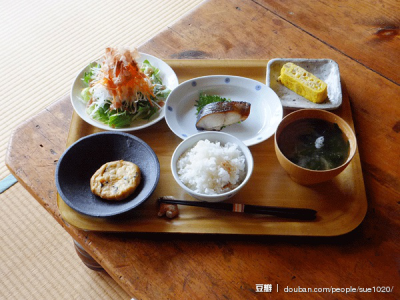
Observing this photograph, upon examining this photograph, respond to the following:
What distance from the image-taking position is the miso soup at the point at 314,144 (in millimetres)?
1237

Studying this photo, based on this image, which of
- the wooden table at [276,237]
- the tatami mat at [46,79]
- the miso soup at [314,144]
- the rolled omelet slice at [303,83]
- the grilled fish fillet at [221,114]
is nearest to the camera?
the wooden table at [276,237]

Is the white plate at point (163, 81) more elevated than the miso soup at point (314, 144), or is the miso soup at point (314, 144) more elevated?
the white plate at point (163, 81)

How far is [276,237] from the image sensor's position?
1204 mm

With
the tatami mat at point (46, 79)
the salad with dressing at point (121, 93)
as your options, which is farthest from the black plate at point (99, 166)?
the tatami mat at point (46, 79)

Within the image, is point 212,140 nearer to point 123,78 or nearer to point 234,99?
point 234,99

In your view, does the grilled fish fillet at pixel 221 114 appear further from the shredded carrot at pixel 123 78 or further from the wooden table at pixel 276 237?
the wooden table at pixel 276 237

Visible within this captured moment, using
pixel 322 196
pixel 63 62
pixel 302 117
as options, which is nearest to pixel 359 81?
pixel 302 117

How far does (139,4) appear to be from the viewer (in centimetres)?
332

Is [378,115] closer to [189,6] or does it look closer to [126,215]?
[126,215]

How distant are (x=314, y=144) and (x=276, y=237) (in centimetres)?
35

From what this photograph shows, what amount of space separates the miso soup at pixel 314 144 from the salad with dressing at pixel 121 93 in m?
0.58

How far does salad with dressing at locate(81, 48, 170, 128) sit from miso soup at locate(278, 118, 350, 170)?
1.91 ft

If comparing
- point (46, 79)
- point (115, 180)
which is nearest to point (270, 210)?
point (115, 180)

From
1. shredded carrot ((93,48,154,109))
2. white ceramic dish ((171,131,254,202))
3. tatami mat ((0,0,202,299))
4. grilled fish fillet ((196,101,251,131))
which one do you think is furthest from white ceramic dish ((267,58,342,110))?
tatami mat ((0,0,202,299))
